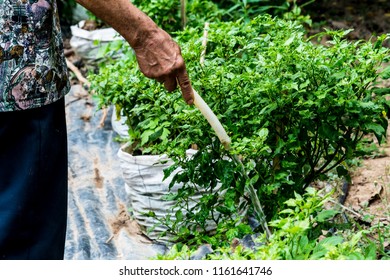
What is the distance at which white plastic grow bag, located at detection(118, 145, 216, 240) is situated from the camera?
3.55 meters

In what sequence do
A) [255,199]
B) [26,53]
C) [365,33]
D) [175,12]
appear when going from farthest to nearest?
[365,33]
[175,12]
[255,199]
[26,53]

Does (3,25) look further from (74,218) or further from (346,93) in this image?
(74,218)

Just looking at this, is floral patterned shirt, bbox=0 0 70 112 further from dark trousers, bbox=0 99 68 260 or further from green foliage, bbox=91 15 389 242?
green foliage, bbox=91 15 389 242

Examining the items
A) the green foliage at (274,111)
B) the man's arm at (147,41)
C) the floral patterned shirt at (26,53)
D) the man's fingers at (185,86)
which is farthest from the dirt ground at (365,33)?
the floral patterned shirt at (26,53)

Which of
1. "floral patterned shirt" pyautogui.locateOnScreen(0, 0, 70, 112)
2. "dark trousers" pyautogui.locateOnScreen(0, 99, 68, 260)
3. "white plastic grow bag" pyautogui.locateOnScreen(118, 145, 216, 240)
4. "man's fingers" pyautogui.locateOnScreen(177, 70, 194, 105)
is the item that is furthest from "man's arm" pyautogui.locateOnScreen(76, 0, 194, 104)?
"white plastic grow bag" pyautogui.locateOnScreen(118, 145, 216, 240)

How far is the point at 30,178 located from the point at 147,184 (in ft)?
4.47

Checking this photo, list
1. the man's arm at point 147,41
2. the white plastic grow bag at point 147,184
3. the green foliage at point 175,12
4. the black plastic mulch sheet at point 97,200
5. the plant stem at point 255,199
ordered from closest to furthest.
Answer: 1. the man's arm at point 147,41
2. the plant stem at point 255,199
3. the white plastic grow bag at point 147,184
4. the black plastic mulch sheet at point 97,200
5. the green foliage at point 175,12

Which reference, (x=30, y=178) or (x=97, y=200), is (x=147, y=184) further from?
(x=30, y=178)

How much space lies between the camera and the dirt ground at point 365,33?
3.76 metres

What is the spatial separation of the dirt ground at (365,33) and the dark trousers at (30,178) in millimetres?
1683

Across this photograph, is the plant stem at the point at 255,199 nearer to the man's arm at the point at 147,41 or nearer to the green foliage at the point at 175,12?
the man's arm at the point at 147,41

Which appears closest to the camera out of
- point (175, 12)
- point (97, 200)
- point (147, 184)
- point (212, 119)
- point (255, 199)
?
point (212, 119)

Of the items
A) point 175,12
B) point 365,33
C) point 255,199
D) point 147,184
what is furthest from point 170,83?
point 365,33

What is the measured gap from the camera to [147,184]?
11.8 feet
